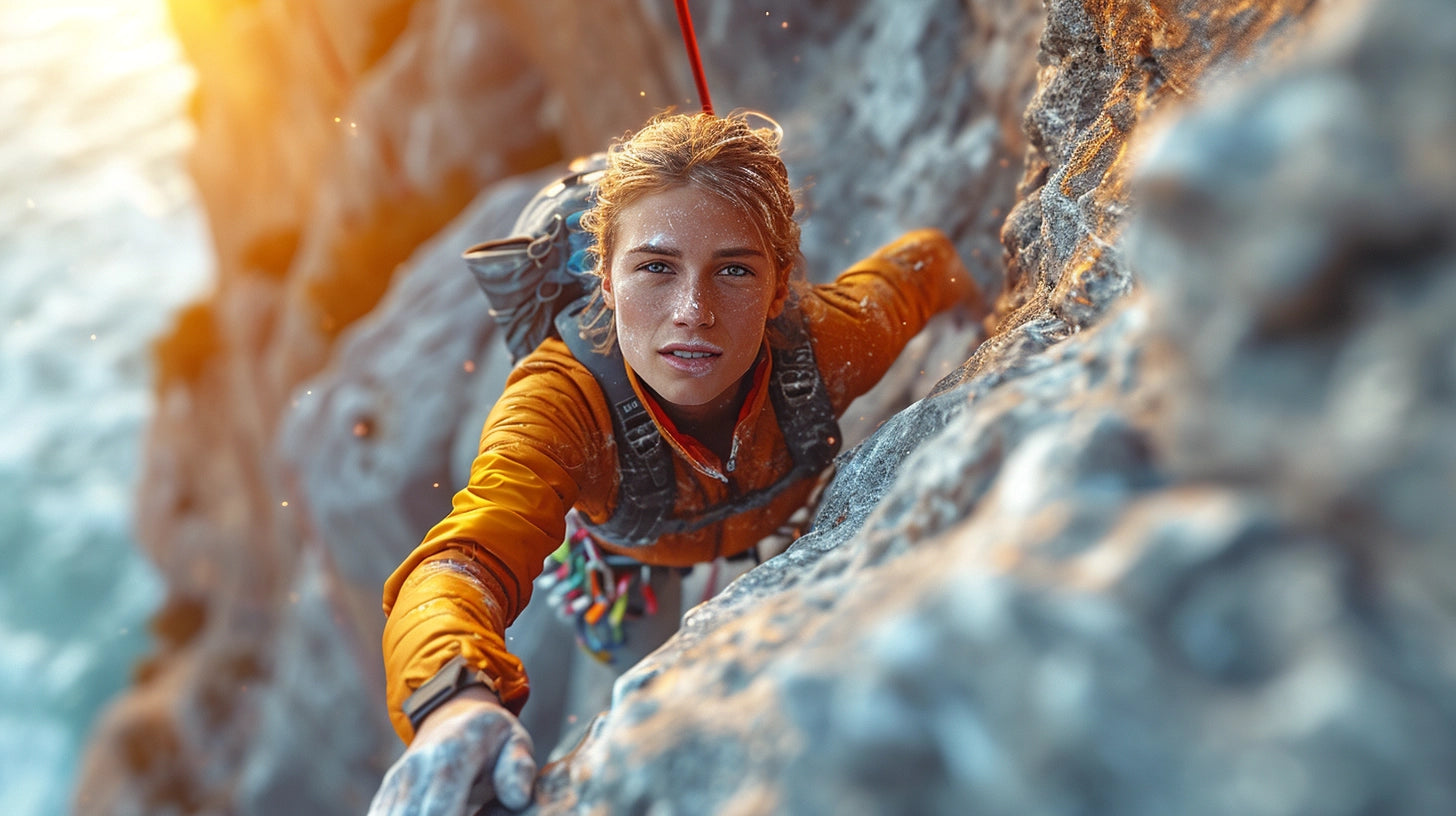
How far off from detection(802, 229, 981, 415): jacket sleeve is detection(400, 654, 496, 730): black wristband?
3.35ft

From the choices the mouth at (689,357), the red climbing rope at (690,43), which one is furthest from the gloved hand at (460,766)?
the red climbing rope at (690,43)

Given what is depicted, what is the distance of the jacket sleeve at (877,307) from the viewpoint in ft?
5.90

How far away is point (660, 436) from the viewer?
157 cm

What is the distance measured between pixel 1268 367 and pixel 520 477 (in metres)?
1.08

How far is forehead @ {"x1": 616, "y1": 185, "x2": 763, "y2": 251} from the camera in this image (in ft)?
4.59

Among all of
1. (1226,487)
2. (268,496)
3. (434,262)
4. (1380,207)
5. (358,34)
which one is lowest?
(1226,487)

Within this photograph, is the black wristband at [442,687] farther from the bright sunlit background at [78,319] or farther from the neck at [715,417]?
the bright sunlit background at [78,319]

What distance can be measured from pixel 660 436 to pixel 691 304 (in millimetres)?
308

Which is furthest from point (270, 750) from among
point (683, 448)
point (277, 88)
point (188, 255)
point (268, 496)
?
point (188, 255)

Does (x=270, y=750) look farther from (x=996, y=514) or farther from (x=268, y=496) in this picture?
(x=996, y=514)

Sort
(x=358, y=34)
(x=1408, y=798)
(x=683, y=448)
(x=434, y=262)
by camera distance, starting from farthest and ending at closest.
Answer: (x=358, y=34), (x=434, y=262), (x=683, y=448), (x=1408, y=798)

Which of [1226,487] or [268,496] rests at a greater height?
[268,496]

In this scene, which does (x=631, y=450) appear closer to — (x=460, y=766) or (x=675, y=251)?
(x=675, y=251)

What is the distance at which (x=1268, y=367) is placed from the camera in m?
0.46
